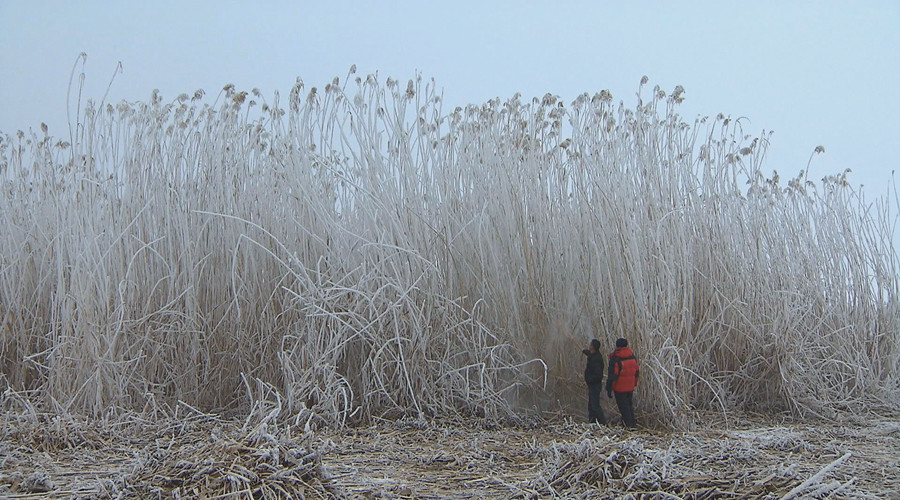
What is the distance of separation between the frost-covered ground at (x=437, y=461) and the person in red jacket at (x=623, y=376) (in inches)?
5.0

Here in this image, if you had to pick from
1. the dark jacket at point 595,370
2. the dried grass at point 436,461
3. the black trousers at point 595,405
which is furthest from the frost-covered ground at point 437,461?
the dark jacket at point 595,370

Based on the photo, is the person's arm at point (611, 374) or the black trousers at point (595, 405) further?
the black trousers at point (595, 405)

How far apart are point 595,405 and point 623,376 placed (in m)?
0.24

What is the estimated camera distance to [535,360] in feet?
12.0

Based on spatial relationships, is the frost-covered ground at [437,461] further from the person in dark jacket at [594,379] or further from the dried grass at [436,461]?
the person in dark jacket at [594,379]

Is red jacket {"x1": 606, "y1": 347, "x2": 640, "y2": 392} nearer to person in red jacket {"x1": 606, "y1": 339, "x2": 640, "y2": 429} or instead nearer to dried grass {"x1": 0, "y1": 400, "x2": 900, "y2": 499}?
person in red jacket {"x1": 606, "y1": 339, "x2": 640, "y2": 429}

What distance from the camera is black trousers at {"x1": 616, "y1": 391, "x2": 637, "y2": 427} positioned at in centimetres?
346

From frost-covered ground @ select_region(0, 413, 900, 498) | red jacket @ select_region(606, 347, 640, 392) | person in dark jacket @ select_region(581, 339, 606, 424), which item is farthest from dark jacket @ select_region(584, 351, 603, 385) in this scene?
frost-covered ground @ select_region(0, 413, 900, 498)

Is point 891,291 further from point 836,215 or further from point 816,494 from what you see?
point 816,494

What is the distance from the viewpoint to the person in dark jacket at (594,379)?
3539 mm

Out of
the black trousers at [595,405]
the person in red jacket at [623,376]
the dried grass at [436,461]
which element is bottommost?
the dried grass at [436,461]

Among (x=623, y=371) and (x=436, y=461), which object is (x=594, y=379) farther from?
(x=436, y=461)

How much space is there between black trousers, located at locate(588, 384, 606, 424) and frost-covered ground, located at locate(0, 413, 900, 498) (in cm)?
11

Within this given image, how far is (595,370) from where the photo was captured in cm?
355
